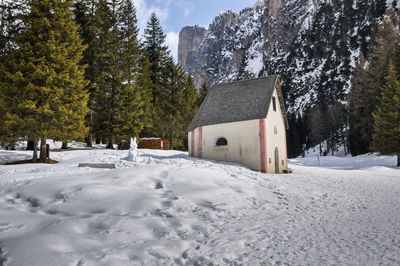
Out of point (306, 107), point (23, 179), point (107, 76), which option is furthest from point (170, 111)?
point (306, 107)

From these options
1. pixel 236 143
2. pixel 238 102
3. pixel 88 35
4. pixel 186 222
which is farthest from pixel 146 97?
pixel 186 222

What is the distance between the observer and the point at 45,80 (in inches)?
840

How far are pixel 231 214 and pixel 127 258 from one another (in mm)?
4337

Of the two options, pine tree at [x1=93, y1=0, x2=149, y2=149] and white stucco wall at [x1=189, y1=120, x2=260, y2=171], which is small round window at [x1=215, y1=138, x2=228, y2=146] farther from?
pine tree at [x1=93, y1=0, x2=149, y2=149]

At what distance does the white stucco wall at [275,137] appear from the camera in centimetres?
2500

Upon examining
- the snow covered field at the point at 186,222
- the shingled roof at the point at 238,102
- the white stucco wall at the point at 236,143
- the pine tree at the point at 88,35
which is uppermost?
the pine tree at the point at 88,35

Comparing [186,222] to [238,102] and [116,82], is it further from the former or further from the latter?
[116,82]

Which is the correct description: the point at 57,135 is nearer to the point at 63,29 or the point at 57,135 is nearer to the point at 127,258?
the point at 63,29

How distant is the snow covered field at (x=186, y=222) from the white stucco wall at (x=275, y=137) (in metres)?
10.1

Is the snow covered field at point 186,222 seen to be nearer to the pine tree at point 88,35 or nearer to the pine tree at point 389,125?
the pine tree at point 88,35

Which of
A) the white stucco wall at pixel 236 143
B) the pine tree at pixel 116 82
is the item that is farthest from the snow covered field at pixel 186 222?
the pine tree at pixel 116 82

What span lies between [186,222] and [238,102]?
19287 mm

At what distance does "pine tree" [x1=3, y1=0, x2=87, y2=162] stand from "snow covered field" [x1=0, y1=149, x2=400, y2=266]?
755cm

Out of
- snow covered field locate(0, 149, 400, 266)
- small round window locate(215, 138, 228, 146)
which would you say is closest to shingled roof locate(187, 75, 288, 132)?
small round window locate(215, 138, 228, 146)
